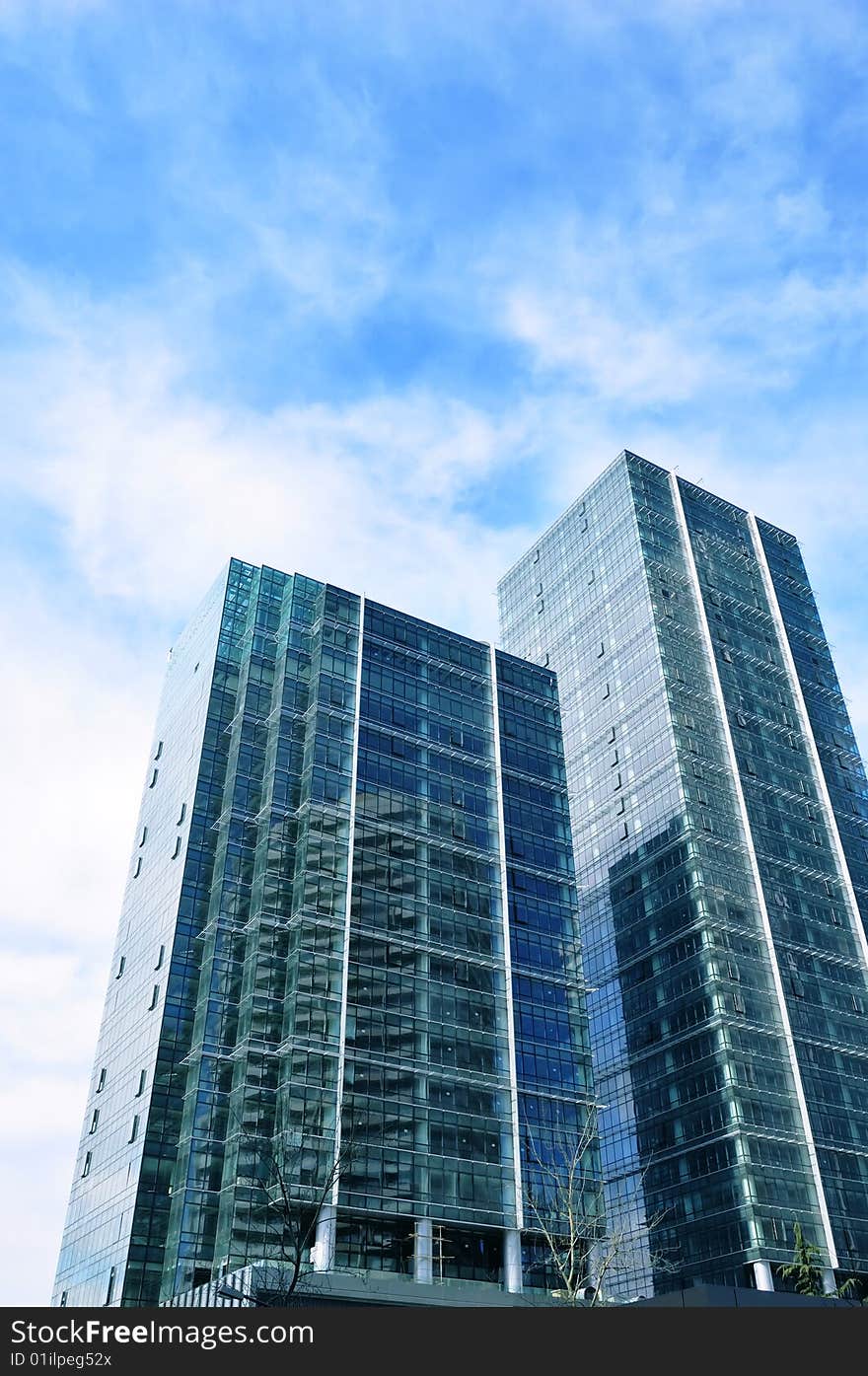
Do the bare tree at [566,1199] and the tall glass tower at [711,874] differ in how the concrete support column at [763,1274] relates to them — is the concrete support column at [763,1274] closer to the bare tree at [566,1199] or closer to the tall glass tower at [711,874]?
the tall glass tower at [711,874]

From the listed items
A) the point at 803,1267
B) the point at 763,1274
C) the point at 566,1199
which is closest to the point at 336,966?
the point at 566,1199

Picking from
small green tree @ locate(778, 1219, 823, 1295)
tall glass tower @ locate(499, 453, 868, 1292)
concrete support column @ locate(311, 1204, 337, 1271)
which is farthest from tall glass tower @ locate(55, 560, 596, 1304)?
small green tree @ locate(778, 1219, 823, 1295)

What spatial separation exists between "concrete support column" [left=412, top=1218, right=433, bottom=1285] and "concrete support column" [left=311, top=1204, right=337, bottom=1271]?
6411mm

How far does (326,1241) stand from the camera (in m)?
79.6

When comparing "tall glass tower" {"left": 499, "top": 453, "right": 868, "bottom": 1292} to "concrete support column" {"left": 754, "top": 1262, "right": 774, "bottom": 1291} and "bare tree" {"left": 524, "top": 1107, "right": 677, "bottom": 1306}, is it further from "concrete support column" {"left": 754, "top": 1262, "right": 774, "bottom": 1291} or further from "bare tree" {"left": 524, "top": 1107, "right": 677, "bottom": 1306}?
"bare tree" {"left": 524, "top": 1107, "right": 677, "bottom": 1306}

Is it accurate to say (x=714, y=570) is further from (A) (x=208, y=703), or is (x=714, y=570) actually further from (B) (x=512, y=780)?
(A) (x=208, y=703)

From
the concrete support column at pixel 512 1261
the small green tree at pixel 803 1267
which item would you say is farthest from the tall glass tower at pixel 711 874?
the concrete support column at pixel 512 1261

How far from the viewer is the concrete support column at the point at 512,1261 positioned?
8488cm

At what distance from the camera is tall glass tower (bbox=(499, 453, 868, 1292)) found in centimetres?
10725

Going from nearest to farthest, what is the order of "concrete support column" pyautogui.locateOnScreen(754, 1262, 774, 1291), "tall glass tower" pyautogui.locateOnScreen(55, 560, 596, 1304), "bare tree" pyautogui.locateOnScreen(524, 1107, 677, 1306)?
1. "tall glass tower" pyautogui.locateOnScreen(55, 560, 596, 1304)
2. "bare tree" pyautogui.locateOnScreen(524, 1107, 677, 1306)
3. "concrete support column" pyautogui.locateOnScreen(754, 1262, 774, 1291)

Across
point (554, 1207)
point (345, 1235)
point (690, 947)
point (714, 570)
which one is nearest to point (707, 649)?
point (714, 570)

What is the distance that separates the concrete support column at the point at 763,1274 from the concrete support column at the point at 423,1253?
33568mm

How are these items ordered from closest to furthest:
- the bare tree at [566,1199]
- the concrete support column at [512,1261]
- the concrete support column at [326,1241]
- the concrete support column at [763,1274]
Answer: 1. the concrete support column at [326,1241]
2. the concrete support column at [512,1261]
3. the bare tree at [566,1199]
4. the concrete support column at [763,1274]

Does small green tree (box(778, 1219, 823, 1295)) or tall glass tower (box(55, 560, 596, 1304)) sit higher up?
tall glass tower (box(55, 560, 596, 1304))
